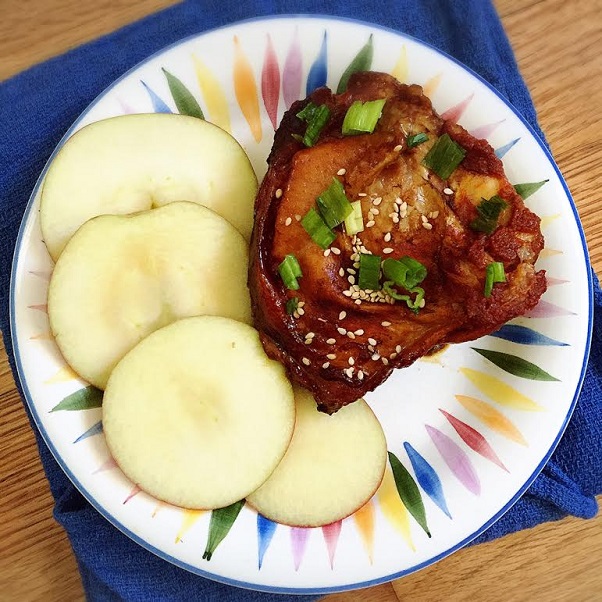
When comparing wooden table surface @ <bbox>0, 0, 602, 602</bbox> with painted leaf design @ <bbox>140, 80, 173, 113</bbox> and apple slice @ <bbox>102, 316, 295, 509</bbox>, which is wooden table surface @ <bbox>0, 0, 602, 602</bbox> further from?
apple slice @ <bbox>102, 316, 295, 509</bbox>

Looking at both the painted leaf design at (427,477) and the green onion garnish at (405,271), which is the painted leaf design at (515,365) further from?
the green onion garnish at (405,271)

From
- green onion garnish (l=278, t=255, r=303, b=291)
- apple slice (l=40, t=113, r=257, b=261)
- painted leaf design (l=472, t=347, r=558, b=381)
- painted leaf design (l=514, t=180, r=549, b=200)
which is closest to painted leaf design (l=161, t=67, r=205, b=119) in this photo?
apple slice (l=40, t=113, r=257, b=261)

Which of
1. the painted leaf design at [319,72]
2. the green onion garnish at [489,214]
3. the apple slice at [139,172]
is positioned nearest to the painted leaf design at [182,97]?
the apple slice at [139,172]

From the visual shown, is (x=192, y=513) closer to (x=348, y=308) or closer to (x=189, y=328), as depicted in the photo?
(x=189, y=328)

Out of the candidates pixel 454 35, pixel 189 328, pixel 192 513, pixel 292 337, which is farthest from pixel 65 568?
pixel 454 35

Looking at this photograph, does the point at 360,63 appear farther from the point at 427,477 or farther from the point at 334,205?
the point at 427,477

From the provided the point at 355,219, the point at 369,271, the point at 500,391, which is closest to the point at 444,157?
the point at 355,219
